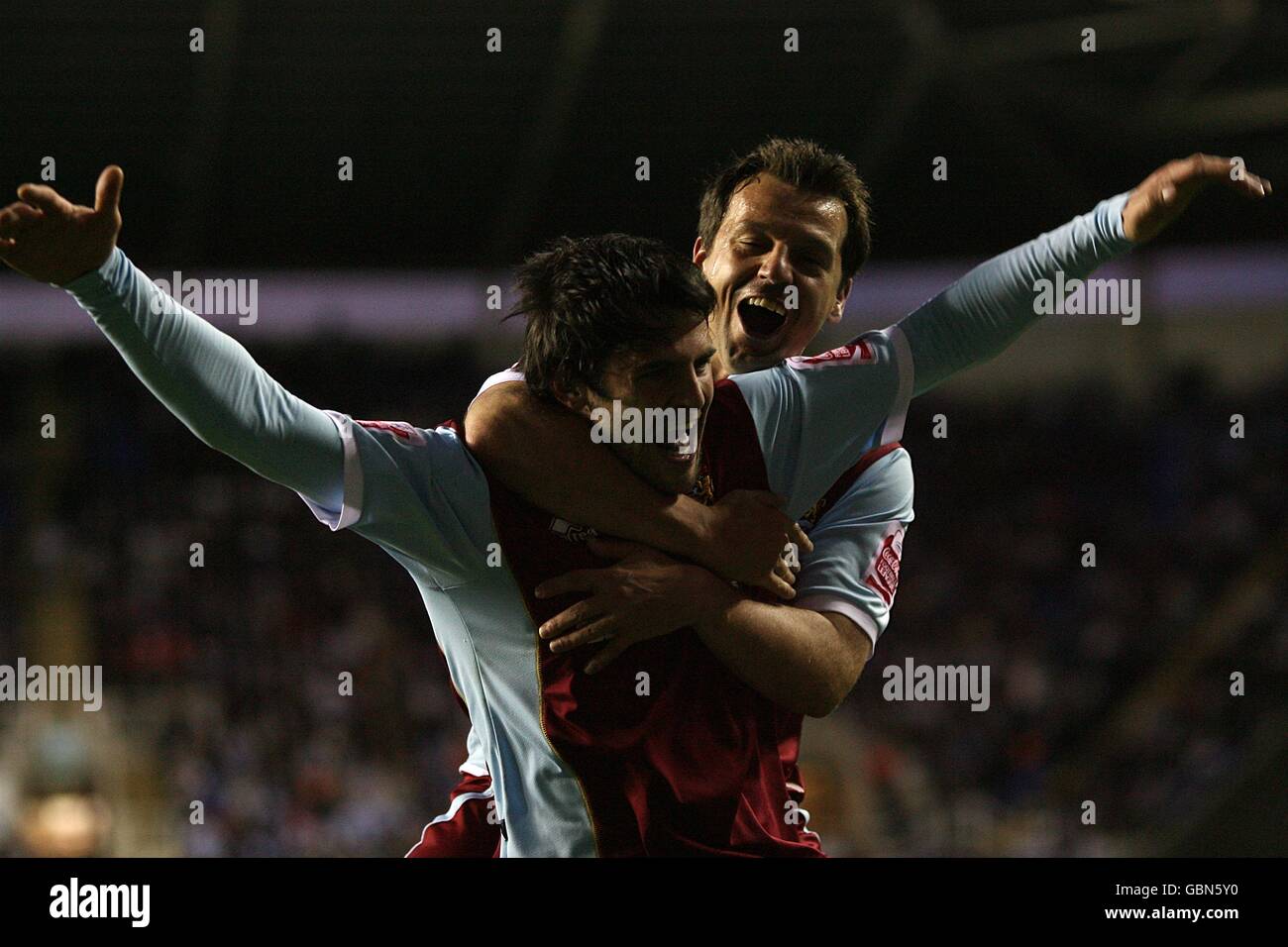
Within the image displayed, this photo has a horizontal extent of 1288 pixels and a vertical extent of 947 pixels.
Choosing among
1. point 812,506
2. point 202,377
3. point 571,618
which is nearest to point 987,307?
point 812,506

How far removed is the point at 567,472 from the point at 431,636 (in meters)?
7.82

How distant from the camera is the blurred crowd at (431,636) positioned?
8.72 meters

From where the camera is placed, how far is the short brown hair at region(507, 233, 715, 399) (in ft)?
7.23

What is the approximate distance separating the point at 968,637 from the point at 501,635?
817 cm

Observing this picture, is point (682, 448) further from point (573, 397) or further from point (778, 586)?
point (778, 586)

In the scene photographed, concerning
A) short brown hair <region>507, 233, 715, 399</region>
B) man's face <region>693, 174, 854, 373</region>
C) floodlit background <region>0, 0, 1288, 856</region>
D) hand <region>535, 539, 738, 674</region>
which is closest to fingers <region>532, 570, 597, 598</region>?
hand <region>535, 539, 738, 674</region>

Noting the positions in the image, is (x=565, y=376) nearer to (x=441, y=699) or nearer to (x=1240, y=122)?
(x=441, y=699)

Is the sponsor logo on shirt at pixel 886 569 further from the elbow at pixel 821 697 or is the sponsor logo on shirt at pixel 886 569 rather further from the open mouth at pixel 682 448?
the open mouth at pixel 682 448

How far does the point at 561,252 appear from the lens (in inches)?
90.4

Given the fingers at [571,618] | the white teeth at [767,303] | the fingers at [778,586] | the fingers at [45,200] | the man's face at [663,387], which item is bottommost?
the fingers at [571,618]

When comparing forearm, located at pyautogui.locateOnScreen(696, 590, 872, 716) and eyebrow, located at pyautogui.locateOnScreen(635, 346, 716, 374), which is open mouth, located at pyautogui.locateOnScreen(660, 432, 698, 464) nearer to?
eyebrow, located at pyautogui.locateOnScreen(635, 346, 716, 374)

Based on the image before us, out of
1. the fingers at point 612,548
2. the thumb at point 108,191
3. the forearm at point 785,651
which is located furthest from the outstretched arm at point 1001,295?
the thumb at point 108,191

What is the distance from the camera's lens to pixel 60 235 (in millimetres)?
1831

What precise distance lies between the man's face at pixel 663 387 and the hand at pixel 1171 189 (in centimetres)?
76
